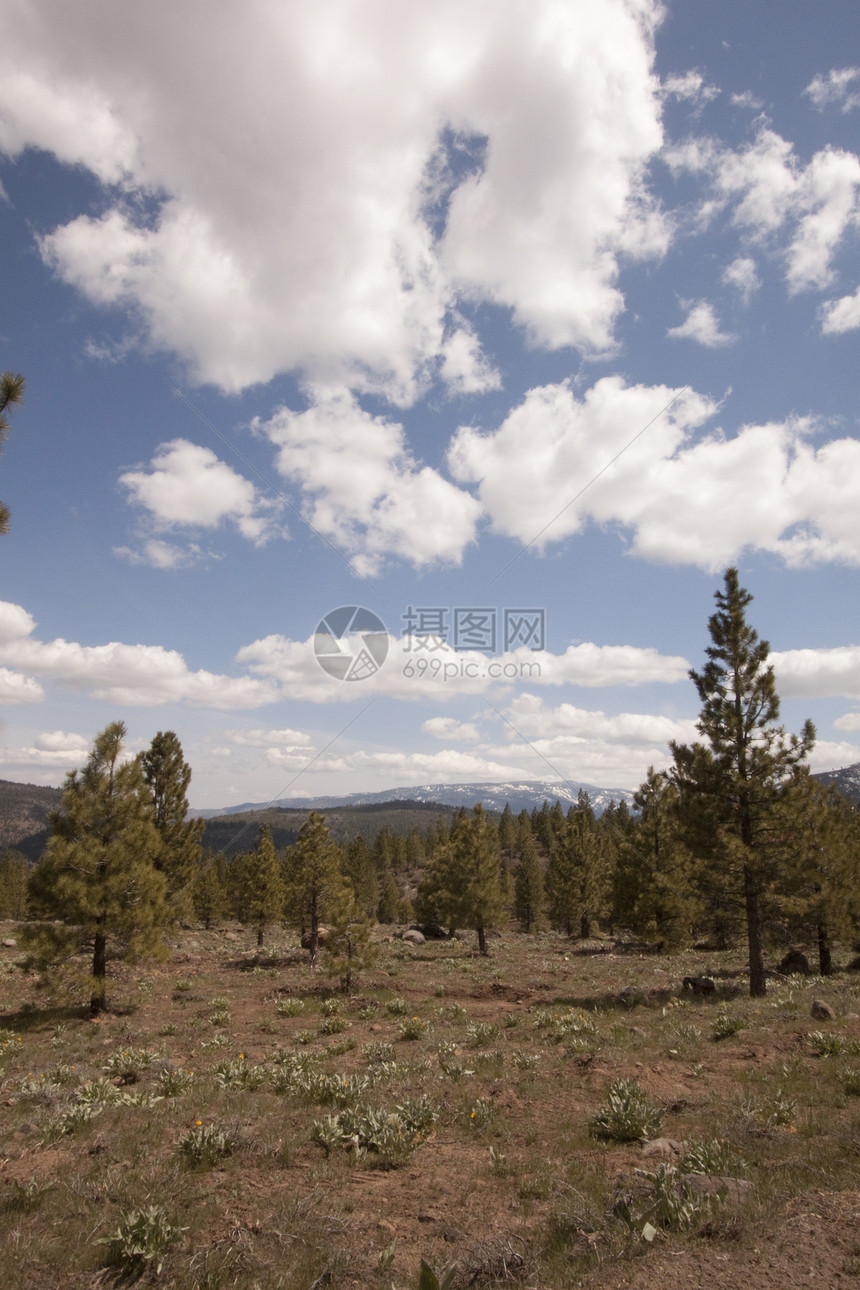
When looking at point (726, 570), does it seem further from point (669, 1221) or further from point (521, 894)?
point (521, 894)

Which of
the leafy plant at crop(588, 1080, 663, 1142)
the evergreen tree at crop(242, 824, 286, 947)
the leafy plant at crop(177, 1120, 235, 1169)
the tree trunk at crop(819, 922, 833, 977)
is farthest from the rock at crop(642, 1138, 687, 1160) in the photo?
the evergreen tree at crop(242, 824, 286, 947)

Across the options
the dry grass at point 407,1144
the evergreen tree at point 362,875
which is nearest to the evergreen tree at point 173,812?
the dry grass at point 407,1144

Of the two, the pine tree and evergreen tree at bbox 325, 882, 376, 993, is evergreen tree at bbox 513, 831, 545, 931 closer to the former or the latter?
evergreen tree at bbox 325, 882, 376, 993

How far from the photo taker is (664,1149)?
24.1 feet

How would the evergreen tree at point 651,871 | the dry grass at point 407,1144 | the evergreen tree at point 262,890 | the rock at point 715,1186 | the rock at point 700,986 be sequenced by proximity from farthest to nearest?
the evergreen tree at point 262,890 → the evergreen tree at point 651,871 → the rock at point 700,986 → the rock at point 715,1186 → the dry grass at point 407,1144

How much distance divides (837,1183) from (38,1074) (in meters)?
14.1

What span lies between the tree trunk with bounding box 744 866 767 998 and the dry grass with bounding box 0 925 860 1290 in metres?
2.30

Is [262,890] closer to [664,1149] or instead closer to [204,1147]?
[204,1147]

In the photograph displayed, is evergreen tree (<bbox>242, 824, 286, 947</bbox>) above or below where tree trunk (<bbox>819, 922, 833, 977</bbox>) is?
below

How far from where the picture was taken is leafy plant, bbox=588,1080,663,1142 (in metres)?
7.92

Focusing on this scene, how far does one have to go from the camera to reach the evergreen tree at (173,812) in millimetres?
32594

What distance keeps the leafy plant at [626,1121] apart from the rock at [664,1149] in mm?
356

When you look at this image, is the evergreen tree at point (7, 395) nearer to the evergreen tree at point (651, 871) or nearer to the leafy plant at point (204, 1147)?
the leafy plant at point (204, 1147)

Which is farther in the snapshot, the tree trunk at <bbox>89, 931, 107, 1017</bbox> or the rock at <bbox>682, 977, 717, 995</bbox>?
the rock at <bbox>682, 977, 717, 995</bbox>
